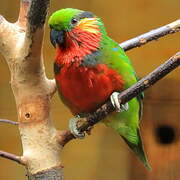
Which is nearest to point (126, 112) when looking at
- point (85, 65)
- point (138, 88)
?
point (85, 65)

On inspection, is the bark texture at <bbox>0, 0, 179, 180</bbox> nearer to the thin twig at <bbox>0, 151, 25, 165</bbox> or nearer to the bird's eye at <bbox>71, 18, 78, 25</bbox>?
the thin twig at <bbox>0, 151, 25, 165</bbox>

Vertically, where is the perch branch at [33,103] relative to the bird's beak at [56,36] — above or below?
below

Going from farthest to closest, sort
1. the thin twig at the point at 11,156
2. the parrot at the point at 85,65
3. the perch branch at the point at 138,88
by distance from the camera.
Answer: the parrot at the point at 85,65, the thin twig at the point at 11,156, the perch branch at the point at 138,88

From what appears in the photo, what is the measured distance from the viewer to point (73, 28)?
1.25m

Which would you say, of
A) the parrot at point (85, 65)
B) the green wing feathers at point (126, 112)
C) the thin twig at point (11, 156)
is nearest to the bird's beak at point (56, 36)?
Answer: the parrot at point (85, 65)

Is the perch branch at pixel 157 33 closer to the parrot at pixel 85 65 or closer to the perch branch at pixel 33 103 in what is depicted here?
the parrot at pixel 85 65

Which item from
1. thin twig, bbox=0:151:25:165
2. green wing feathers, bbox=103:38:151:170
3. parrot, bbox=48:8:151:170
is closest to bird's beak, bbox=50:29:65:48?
parrot, bbox=48:8:151:170

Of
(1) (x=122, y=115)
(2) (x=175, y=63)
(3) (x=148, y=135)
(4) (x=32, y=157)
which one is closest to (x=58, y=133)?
(4) (x=32, y=157)

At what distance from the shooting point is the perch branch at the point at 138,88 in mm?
949

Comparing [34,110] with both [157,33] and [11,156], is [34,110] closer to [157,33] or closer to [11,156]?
[11,156]

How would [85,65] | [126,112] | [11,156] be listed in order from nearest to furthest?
[11,156]
[85,65]
[126,112]

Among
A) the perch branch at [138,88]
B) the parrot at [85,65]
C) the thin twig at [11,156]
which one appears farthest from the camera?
the parrot at [85,65]

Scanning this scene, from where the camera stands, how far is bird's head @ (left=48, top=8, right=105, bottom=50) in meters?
1.20

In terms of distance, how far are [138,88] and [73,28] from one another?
329mm
